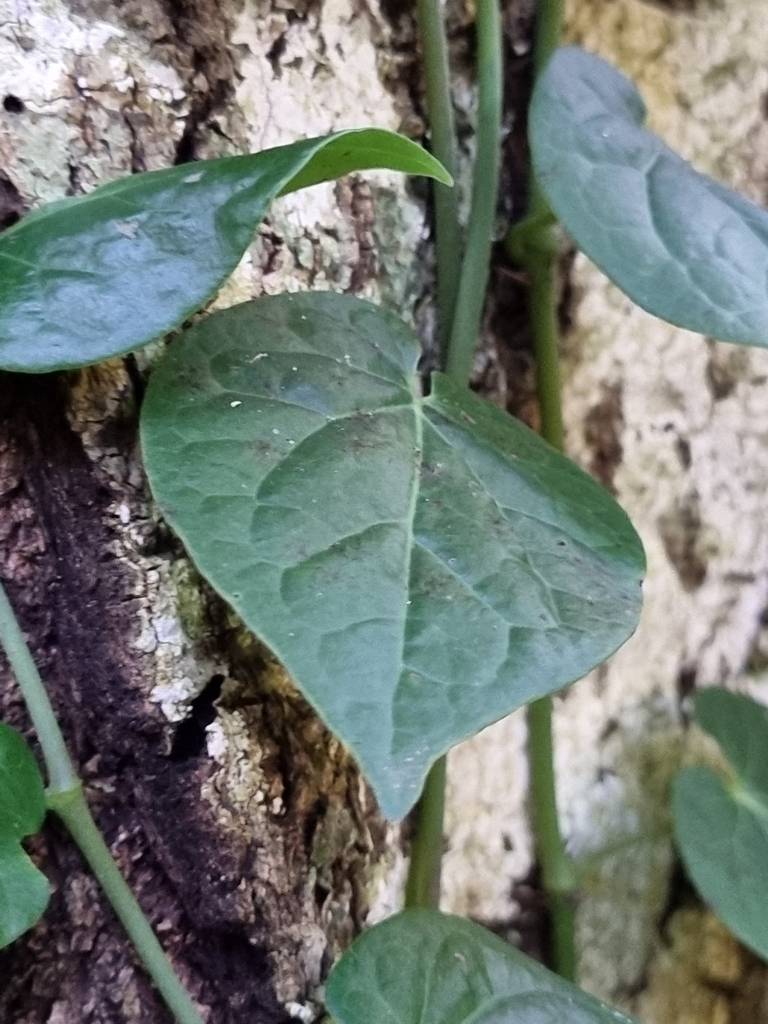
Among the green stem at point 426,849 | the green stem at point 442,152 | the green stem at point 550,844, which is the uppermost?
the green stem at point 442,152

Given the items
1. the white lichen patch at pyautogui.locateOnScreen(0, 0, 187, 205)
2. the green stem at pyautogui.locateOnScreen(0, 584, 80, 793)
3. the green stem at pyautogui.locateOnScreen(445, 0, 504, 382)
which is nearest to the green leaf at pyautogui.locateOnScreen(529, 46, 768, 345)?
the green stem at pyautogui.locateOnScreen(445, 0, 504, 382)

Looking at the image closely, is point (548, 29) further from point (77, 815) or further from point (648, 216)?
point (77, 815)

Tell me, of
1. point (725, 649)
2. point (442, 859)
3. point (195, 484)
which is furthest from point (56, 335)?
point (725, 649)

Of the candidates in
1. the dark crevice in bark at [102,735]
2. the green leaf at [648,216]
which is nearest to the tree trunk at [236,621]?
the dark crevice in bark at [102,735]

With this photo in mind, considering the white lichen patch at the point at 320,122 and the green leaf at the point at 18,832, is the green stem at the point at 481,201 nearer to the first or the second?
the white lichen patch at the point at 320,122

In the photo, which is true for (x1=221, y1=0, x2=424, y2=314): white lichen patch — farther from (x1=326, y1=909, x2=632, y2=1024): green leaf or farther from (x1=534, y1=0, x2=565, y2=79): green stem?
(x1=326, y1=909, x2=632, y2=1024): green leaf

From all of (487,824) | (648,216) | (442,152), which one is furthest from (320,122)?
(487,824)
